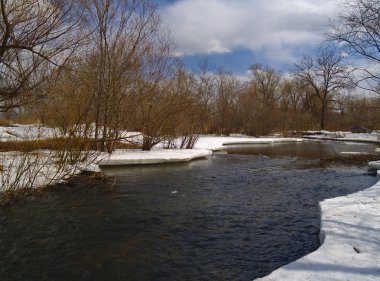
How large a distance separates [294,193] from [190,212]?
3.87 meters

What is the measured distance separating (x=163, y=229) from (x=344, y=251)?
3.61 metres

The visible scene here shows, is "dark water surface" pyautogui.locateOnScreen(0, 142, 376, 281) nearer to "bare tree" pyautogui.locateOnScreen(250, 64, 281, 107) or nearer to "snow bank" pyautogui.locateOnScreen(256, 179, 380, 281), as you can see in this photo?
"snow bank" pyautogui.locateOnScreen(256, 179, 380, 281)

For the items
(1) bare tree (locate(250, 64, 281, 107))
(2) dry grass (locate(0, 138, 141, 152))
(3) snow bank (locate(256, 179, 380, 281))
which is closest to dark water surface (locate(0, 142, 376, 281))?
(3) snow bank (locate(256, 179, 380, 281))

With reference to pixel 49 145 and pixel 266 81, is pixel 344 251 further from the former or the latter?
Result: pixel 266 81

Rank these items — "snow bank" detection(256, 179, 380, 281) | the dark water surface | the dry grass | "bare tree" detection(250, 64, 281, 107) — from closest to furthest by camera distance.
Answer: "snow bank" detection(256, 179, 380, 281), the dark water surface, the dry grass, "bare tree" detection(250, 64, 281, 107)

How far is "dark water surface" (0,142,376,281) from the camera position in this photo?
5.61 meters

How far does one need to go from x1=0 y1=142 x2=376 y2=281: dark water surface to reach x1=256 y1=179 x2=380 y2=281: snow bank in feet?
2.06

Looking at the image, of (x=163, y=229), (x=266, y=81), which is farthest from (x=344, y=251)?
(x=266, y=81)

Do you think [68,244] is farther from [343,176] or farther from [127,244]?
[343,176]

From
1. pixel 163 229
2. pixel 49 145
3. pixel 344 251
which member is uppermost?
pixel 49 145

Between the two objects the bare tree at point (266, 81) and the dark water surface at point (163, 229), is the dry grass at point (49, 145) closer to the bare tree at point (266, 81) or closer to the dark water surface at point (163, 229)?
the dark water surface at point (163, 229)

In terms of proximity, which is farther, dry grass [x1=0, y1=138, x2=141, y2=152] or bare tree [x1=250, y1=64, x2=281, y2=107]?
bare tree [x1=250, y1=64, x2=281, y2=107]

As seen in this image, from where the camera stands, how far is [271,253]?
244 inches

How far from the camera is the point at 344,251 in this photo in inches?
199
